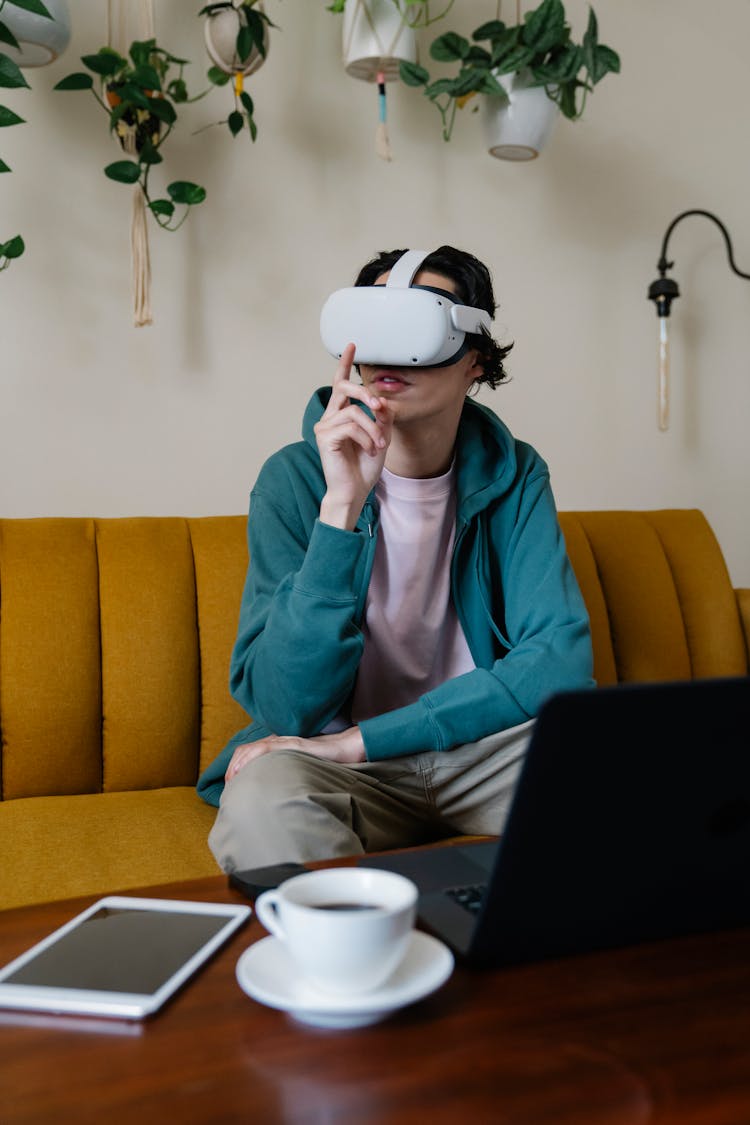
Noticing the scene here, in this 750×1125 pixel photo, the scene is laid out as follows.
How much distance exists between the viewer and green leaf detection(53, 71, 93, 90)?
5.99ft

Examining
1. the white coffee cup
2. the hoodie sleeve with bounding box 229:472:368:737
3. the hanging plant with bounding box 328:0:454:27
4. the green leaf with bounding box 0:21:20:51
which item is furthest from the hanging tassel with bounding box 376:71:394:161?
the white coffee cup

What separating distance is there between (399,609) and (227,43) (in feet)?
3.80

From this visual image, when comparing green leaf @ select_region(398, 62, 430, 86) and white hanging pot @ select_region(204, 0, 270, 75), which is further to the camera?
green leaf @ select_region(398, 62, 430, 86)

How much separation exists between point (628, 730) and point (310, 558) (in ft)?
2.58

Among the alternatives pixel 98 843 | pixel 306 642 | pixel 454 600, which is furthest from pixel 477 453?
pixel 98 843

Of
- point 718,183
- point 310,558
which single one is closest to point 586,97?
point 718,183

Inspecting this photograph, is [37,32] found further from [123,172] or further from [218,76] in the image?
[218,76]

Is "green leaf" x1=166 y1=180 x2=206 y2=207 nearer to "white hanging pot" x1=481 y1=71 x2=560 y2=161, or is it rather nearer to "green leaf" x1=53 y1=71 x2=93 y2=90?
"green leaf" x1=53 y1=71 x2=93 y2=90

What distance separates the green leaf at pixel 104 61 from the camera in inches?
73.7

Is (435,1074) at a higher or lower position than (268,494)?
lower

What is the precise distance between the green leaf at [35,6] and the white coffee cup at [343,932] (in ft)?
5.26

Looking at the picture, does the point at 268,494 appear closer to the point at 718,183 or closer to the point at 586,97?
the point at 586,97

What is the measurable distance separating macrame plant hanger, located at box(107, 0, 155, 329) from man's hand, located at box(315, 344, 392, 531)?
2.50 ft

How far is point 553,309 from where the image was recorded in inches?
98.2
